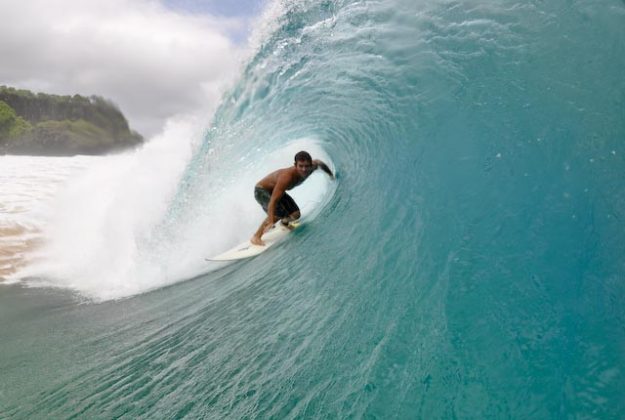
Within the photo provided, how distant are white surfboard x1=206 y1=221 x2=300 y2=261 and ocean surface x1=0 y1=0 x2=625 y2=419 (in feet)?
1.11

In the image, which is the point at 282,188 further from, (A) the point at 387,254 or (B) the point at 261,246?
(A) the point at 387,254

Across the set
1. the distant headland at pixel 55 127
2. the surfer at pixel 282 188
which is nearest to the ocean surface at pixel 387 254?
the surfer at pixel 282 188

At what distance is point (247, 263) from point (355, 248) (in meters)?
2.08

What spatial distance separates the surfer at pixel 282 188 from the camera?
5.55 meters

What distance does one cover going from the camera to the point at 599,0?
5.28 meters

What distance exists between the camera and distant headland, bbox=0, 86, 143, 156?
77.0 metres

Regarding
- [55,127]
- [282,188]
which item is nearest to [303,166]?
[282,188]

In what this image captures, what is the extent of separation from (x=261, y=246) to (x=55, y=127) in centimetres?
9488

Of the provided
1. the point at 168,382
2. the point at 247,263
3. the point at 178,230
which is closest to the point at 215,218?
the point at 178,230

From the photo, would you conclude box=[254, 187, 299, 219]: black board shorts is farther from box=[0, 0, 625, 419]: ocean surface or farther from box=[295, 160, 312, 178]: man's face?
box=[295, 160, 312, 178]: man's face

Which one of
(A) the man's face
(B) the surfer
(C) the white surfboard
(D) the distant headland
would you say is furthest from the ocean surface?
(D) the distant headland

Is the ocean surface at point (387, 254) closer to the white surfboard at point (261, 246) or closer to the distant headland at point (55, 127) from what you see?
the white surfboard at point (261, 246)

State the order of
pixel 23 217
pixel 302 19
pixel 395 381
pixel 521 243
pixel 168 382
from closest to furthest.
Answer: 1. pixel 395 381
2. pixel 168 382
3. pixel 521 243
4. pixel 302 19
5. pixel 23 217

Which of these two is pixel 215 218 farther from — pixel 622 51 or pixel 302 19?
pixel 622 51
